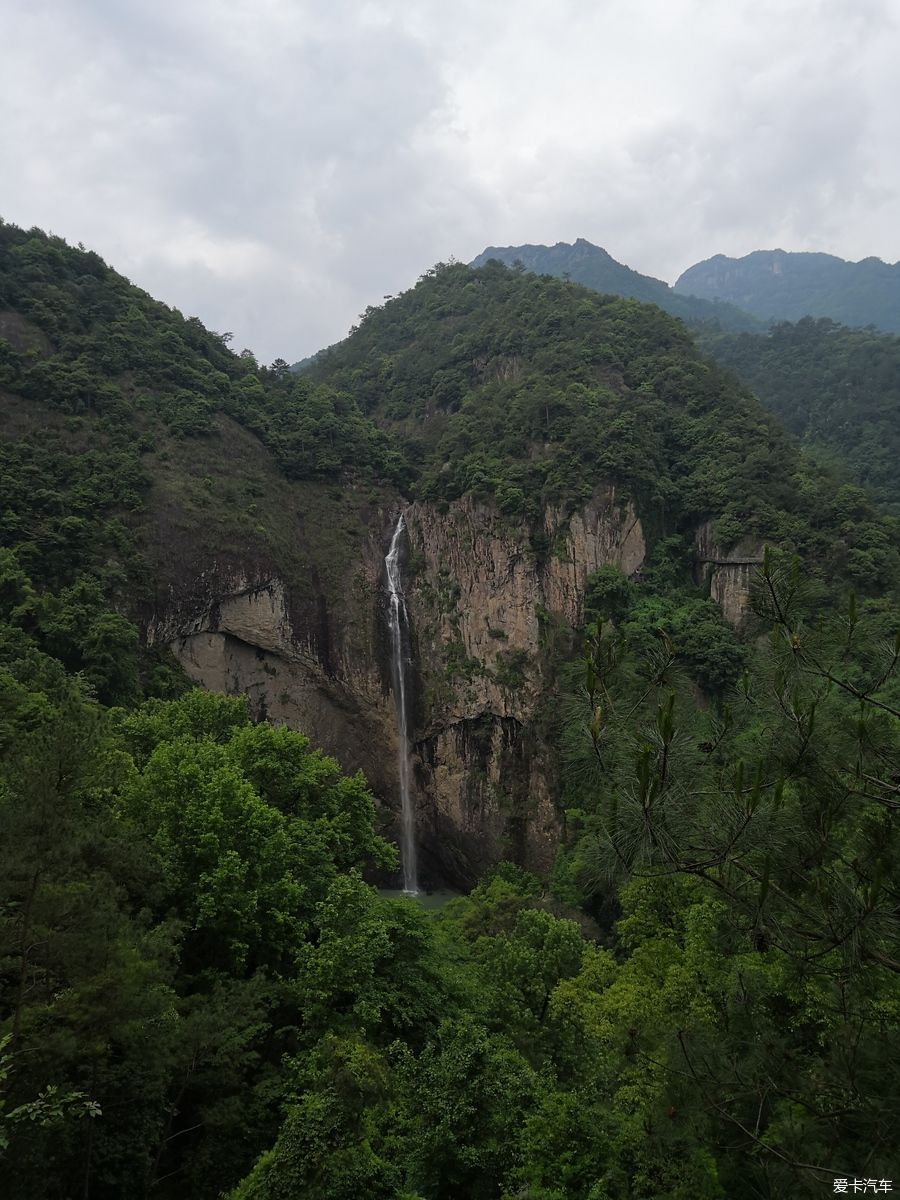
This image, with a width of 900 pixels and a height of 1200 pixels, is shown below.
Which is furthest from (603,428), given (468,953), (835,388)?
(835,388)

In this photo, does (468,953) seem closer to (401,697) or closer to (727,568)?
(401,697)

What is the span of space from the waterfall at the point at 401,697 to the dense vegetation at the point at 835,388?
850 inches

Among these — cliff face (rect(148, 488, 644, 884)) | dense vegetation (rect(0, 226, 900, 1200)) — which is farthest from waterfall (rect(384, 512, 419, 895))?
dense vegetation (rect(0, 226, 900, 1200))

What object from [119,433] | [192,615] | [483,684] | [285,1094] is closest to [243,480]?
[119,433]

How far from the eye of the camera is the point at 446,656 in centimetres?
2564

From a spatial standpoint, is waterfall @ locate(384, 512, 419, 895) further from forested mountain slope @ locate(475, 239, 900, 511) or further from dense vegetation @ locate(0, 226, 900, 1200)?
forested mountain slope @ locate(475, 239, 900, 511)

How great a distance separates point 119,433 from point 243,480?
15.8 ft

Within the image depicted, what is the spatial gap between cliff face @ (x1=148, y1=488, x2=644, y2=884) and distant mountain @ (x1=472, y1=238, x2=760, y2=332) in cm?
5808

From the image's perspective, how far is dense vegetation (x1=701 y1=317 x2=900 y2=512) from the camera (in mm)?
34594

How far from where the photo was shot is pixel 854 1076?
3.51 meters

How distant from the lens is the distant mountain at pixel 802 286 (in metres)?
81.9

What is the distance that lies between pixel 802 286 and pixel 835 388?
3079 inches

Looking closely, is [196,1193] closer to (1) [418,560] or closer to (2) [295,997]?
(2) [295,997]

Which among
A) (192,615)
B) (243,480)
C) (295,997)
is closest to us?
(295,997)
